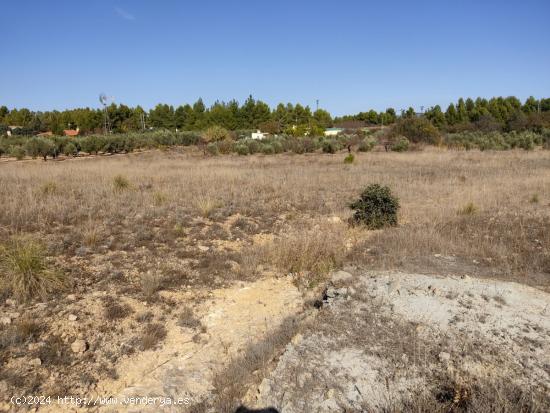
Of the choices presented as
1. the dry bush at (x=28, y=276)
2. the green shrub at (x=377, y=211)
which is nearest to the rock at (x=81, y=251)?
the dry bush at (x=28, y=276)

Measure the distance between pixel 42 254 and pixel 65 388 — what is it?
2706 mm

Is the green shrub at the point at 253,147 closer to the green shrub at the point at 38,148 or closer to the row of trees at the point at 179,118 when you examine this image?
Result: the green shrub at the point at 38,148

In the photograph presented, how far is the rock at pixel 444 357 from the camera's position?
12.0ft

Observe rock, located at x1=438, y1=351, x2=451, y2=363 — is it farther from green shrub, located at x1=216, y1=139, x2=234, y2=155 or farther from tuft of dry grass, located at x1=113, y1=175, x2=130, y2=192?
green shrub, located at x1=216, y1=139, x2=234, y2=155

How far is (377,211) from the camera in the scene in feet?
29.3

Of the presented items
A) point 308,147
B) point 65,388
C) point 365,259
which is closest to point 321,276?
point 365,259

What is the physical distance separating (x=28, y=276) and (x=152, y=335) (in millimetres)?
1850

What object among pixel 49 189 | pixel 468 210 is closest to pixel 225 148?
pixel 49 189

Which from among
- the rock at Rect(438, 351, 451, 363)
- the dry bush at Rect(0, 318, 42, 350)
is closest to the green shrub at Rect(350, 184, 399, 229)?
the rock at Rect(438, 351, 451, 363)

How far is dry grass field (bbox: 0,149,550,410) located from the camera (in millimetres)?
4336

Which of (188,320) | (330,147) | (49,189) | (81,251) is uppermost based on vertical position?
(49,189)

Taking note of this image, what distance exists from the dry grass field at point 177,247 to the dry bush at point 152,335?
14mm

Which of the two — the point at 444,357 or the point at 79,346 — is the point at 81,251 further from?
the point at 444,357

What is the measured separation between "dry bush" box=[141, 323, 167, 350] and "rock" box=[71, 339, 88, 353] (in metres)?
0.56
